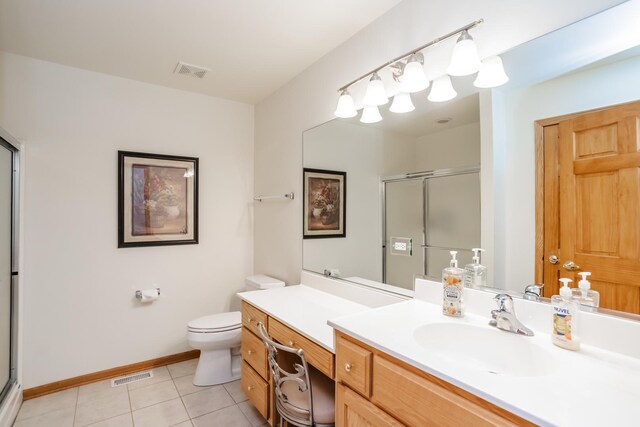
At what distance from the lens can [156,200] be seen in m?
2.77

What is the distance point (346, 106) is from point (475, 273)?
121 cm

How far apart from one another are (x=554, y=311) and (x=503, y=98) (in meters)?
0.86

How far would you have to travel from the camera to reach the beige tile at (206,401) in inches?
84.6

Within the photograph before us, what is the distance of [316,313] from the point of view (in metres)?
1.78

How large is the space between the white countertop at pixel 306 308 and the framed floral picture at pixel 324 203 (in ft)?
1.46

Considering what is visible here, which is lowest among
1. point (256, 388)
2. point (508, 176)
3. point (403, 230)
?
point (256, 388)

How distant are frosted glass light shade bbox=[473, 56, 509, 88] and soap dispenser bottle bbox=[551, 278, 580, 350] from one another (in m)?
0.89

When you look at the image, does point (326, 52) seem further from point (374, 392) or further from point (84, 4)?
point (374, 392)

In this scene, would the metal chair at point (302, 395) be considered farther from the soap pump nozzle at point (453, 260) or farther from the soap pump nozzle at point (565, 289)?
the soap pump nozzle at point (565, 289)

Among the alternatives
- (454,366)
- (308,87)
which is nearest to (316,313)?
(454,366)

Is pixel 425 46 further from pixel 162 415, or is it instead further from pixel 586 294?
pixel 162 415

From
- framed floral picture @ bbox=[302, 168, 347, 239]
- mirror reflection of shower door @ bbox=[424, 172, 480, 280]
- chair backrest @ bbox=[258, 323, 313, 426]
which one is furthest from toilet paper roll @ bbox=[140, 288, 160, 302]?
mirror reflection of shower door @ bbox=[424, 172, 480, 280]

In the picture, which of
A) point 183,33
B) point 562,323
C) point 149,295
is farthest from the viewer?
point 149,295

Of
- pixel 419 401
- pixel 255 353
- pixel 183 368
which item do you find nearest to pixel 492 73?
pixel 419 401
